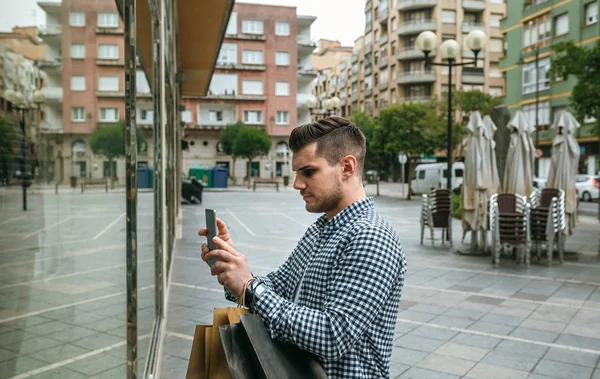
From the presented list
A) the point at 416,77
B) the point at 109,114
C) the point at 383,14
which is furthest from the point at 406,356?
the point at 383,14

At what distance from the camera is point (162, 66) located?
5.01m

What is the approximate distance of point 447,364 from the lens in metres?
4.57

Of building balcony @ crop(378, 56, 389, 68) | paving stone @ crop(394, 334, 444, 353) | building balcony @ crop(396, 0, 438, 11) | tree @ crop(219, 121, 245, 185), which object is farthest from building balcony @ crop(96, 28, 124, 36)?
building balcony @ crop(378, 56, 389, 68)

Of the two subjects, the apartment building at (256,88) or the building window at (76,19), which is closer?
the building window at (76,19)

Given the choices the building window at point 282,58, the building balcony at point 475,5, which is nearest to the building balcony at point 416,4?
the building balcony at point 475,5

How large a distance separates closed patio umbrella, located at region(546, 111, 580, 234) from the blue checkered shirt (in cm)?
996

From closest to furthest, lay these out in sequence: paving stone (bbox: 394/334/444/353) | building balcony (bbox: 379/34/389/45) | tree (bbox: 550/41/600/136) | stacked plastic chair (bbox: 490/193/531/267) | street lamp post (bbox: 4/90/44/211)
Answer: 1. street lamp post (bbox: 4/90/44/211)
2. paving stone (bbox: 394/334/444/353)
3. stacked plastic chair (bbox: 490/193/531/267)
4. tree (bbox: 550/41/600/136)
5. building balcony (bbox: 379/34/389/45)

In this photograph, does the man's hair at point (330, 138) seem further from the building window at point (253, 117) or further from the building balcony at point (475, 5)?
the building balcony at point (475, 5)

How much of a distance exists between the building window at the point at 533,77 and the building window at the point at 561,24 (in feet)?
6.97

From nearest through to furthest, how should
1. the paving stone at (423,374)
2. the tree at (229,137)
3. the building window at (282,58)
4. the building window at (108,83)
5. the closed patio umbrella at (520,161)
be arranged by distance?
the building window at (108,83) → the paving stone at (423,374) → the closed patio umbrella at (520,161) → the tree at (229,137) → the building window at (282,58)

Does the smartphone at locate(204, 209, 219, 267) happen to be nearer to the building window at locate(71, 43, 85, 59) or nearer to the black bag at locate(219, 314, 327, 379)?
the black bag at locate(219, 314, 327, 379)

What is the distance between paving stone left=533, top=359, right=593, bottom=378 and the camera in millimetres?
4348

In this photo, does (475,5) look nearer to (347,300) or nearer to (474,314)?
(474,314)

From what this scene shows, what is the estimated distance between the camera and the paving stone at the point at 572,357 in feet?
15.2
